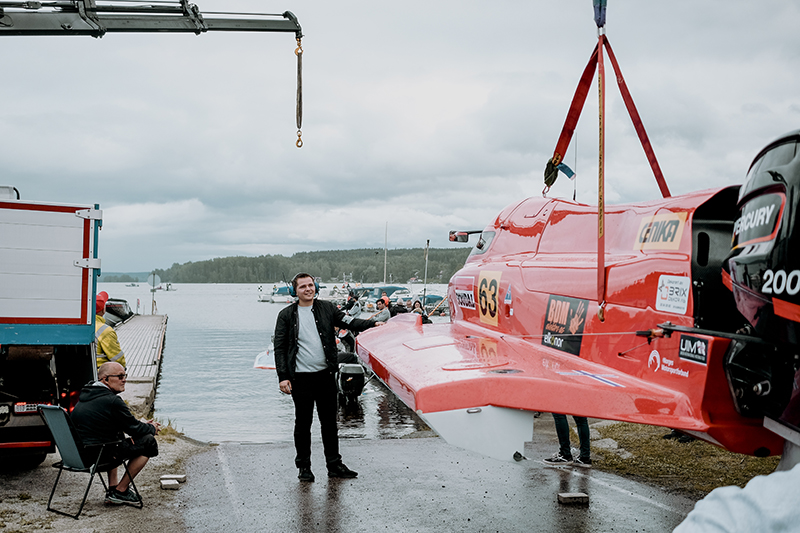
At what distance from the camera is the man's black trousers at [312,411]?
21.5ft

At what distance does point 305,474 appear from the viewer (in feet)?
21.3

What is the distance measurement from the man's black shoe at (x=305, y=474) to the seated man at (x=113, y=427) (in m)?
1.45

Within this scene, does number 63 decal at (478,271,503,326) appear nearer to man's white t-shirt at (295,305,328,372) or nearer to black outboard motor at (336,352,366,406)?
man's white t-shirt at (295,305,328,372)

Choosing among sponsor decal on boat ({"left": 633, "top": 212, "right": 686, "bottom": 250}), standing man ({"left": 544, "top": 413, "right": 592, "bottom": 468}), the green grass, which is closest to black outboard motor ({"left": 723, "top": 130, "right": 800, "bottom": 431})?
sponsor decal on boat ({"left": 633, "top": 212, "right": 686, "bottom": 250})

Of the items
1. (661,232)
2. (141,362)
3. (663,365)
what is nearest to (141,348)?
(141,362)

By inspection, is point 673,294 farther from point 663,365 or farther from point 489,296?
point 489,296

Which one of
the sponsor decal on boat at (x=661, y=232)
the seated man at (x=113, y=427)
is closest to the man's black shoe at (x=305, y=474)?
the seated man at (x=113, y=427)

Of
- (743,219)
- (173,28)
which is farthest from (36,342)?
(743,219)

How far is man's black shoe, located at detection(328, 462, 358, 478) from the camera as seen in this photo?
6.62 m

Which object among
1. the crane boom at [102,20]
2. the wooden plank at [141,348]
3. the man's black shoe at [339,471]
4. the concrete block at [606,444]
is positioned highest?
the crane boom at [102,20]

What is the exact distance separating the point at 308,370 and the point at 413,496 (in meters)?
1.56

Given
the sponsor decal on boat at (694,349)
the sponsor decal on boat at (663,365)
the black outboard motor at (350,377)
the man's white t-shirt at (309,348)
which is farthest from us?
the black outboard motor at (350,377)

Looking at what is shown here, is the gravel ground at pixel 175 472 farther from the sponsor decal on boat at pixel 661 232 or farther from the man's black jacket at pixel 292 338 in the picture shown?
the sponsor decal on boat at pixel 661 232

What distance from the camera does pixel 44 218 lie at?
6.21 m
